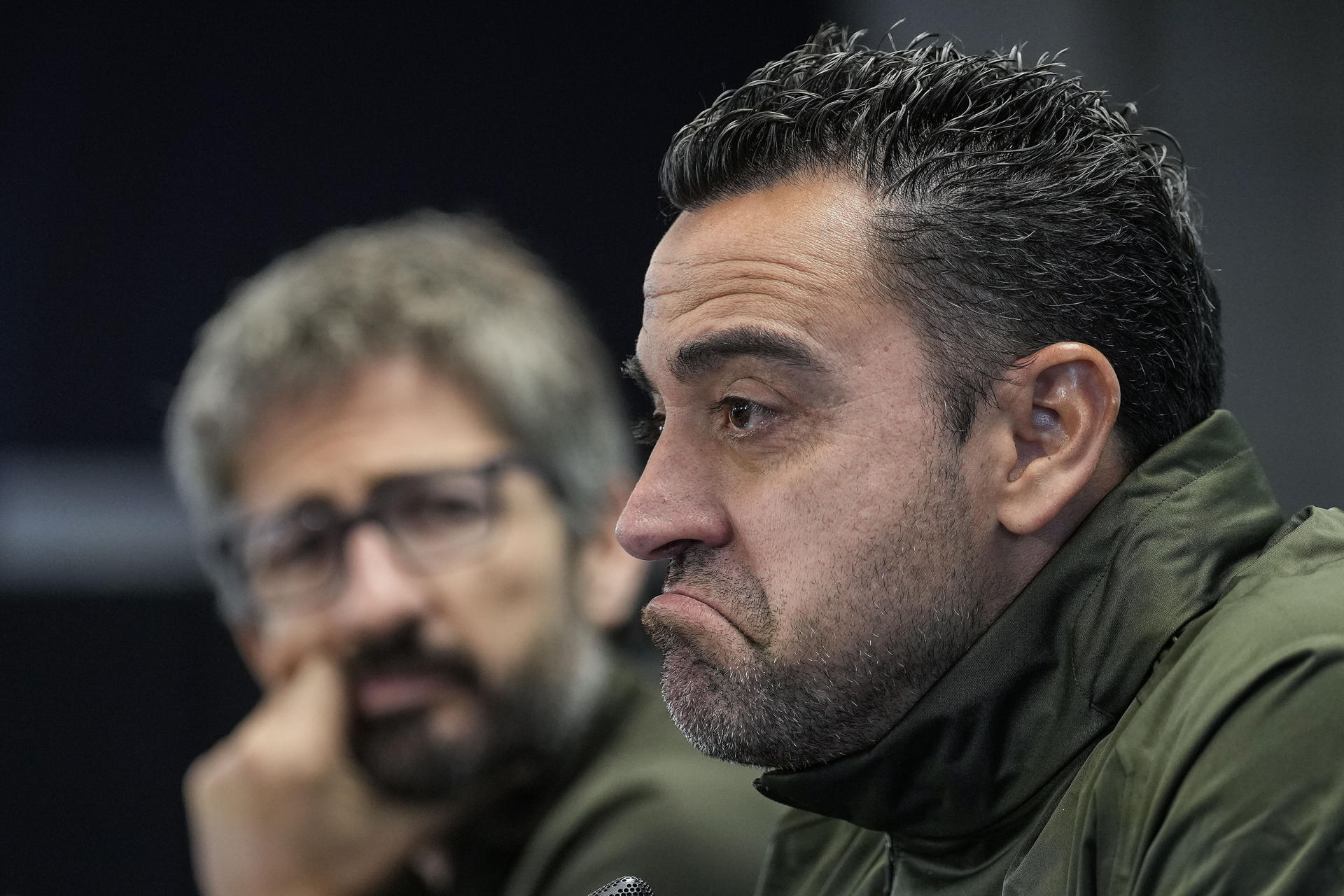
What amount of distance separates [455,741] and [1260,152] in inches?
101

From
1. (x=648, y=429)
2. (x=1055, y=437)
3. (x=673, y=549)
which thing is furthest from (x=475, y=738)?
(x=1055, y=437)

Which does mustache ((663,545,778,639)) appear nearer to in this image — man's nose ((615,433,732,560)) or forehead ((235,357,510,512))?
man's nose ((615,433,732,560))

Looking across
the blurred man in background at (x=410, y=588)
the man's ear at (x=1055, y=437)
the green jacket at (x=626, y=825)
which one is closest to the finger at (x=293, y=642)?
the blurred man in background at (x=410, y=588)

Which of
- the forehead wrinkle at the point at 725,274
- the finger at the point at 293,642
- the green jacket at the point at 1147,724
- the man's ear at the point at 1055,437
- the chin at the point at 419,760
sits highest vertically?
the forehead wrinkle at the point at 725,274

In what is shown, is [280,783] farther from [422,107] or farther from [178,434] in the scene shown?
[422,107]

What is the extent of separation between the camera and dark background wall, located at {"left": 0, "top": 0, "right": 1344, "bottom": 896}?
3.68 metres

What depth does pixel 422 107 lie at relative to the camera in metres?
4.41

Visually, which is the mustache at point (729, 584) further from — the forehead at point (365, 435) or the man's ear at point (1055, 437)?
the forehead at point (365, 435)

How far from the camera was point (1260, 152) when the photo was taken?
12.2 feet

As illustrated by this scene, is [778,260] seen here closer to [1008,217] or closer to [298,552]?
[1008,217]

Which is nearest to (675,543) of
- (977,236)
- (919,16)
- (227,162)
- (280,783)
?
(977,236)

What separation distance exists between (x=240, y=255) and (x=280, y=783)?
2311 millimetres

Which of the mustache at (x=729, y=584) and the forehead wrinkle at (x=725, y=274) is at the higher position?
the forehead wrinkle at (x=725, y=274)

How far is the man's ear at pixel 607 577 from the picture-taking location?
8.14ft
